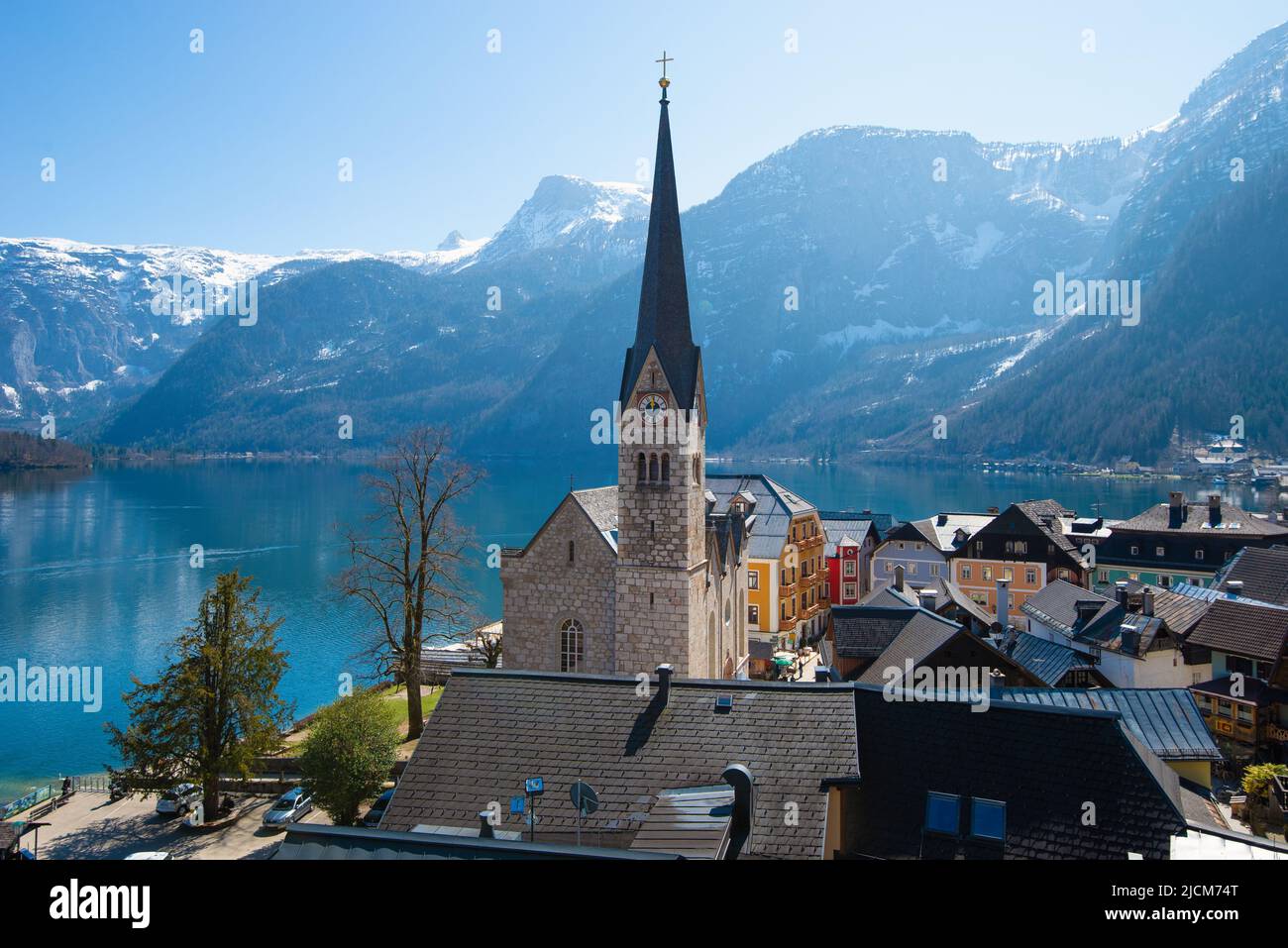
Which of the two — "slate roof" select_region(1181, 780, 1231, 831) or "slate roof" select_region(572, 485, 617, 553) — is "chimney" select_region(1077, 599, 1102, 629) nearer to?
"slate roof" select_region(1181, 780, 1231, 831)

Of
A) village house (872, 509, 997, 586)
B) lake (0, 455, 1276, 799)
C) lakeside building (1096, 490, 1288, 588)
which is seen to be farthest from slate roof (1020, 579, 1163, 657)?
lake (0, 455, 1276, 799)

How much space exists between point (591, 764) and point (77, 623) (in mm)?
74634

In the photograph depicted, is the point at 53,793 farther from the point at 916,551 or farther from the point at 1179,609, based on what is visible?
the point at 916,551

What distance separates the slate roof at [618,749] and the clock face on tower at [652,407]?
520 inches

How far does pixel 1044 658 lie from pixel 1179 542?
1393 inches

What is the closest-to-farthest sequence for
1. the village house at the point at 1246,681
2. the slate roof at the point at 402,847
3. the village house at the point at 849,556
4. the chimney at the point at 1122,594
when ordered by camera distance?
the slate roof at the point at 402,847
the village house at the point at 1246,681
the chimney at the point at 1122,594
the village house at the point at 849,556

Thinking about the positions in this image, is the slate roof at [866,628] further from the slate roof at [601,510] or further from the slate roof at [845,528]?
the slate roof at [845,528]

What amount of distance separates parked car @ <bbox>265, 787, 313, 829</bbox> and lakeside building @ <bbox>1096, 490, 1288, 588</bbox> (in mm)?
56133

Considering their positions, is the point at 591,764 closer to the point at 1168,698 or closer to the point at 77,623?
the point at 1168,698

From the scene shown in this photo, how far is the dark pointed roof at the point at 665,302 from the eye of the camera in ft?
104

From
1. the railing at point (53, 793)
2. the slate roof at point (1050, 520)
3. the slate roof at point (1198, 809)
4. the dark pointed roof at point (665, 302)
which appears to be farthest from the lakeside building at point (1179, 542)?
the railing at point (53, 793)

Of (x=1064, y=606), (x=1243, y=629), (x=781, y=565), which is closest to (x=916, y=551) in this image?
(x=781, y=565)

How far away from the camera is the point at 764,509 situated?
6059cm
